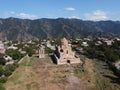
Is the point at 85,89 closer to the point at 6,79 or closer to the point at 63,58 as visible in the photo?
the point at 6,79

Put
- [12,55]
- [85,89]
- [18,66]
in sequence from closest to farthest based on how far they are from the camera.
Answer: [85,89], [18,66], [12,55]

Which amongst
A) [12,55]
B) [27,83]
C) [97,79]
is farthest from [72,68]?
[12,55]

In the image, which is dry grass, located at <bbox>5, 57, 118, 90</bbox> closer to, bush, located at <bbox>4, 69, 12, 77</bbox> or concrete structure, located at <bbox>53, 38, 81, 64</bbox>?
bush, located at <bbox>4, 69, 12, 77</bbox>

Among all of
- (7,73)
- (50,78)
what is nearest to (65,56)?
(50,78)

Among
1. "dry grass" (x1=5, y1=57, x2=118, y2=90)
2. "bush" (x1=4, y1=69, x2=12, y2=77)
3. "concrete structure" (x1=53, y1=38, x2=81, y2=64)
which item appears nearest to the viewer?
"dry grass" (x1=5, y1=57, x2=118, y2=90)

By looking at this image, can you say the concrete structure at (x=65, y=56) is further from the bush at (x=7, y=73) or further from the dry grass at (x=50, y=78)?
the bush at (x=7, y=73)

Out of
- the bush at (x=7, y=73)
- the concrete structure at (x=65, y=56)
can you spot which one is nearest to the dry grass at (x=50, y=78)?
the bush at (x=7, y=73)

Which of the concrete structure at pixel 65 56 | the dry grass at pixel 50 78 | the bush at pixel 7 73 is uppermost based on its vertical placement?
the concrete structure at pixel 65 56

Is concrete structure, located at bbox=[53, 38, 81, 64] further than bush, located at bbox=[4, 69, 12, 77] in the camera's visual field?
Yes

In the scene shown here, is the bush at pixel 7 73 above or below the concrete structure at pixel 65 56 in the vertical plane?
below

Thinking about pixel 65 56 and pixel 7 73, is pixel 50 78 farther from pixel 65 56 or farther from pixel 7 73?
pixel 65 56

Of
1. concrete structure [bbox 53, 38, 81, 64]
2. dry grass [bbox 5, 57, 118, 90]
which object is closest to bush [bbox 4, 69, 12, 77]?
dry grass [bbox 5, 57, 118, 90]
